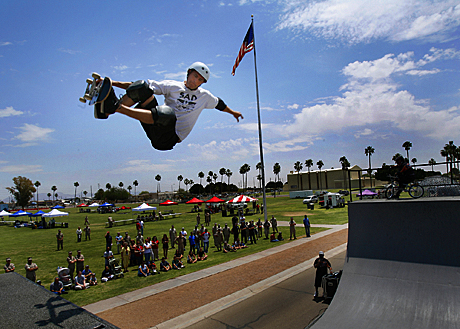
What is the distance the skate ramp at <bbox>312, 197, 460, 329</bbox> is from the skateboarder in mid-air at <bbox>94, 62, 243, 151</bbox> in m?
5.45

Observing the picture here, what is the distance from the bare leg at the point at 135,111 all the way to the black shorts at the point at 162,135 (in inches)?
10.1

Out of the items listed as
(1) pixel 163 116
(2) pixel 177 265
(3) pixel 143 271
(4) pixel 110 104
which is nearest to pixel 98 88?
(4) pixel 110 104

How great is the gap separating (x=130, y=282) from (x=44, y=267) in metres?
6.53

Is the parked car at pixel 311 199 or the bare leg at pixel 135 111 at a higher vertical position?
the bare leg at pixel 135 111

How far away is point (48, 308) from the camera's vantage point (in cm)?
431

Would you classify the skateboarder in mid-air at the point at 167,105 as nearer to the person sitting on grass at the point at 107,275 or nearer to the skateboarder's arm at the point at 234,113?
the skateboarder's arm at the point at 234,113

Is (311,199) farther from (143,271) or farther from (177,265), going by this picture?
(143,271)

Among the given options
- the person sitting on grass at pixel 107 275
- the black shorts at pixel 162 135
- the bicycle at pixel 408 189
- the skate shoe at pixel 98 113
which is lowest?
the person sitting on grass at pixel 107 275

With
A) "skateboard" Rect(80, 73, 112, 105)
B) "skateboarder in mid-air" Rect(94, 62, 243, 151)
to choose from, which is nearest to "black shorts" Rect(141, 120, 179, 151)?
"skateboarder in mid-air" Rect(94, 62, 243, 151)

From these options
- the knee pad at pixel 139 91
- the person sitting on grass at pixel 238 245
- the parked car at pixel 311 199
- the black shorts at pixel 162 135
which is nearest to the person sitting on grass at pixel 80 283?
the person sitting on grass at pixel 238 245

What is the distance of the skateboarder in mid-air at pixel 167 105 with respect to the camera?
317cm

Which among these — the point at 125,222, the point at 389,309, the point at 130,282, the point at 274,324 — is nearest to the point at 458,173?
the point at 389,309

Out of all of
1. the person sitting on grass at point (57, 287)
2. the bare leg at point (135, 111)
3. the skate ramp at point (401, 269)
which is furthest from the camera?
the person sitting on grass at point (57, 287)

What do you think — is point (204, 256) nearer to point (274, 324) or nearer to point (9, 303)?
point (274, 324)
